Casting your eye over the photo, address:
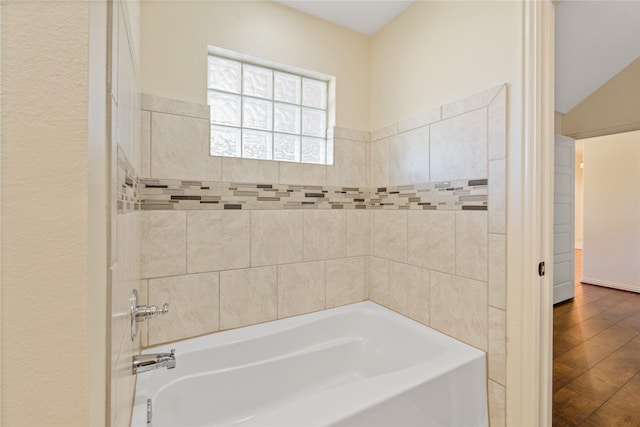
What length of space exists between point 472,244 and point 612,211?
13.5 ft

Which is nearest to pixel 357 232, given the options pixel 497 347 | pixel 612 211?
pixel 497 347

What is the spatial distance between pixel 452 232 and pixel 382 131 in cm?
89

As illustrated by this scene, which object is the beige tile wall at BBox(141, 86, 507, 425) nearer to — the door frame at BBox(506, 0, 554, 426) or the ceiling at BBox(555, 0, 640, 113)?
the door frame at BBox(506, 0, 554, 426)

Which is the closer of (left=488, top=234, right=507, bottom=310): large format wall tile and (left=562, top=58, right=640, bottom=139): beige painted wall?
(left=488, top=234, right=507, bottom=310): large format wall tile

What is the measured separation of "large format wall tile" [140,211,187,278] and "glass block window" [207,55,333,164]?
487 millimetres

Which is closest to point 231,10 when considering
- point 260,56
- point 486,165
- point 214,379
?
point 260,56

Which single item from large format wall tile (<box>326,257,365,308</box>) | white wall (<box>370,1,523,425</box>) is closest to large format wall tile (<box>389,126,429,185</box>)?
white wall (<box>370,1,523,425</box>)

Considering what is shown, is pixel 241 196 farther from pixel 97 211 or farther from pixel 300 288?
pixel 97 211

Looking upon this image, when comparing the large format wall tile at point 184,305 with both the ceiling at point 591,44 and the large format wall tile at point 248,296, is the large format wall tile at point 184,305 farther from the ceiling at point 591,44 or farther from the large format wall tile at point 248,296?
the ceiling at point 591,44

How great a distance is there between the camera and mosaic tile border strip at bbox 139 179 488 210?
1.48 meters

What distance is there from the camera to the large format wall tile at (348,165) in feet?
6.63

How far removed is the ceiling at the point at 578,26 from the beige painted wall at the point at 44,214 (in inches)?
71.4

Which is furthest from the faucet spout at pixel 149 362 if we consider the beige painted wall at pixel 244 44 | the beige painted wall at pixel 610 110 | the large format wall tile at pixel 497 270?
the beige painted wall at pixel 610 110

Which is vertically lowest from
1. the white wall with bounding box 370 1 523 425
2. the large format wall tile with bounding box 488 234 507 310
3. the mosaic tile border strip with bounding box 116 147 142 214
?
the large format wall tile with bounding box 488 234 507 310
